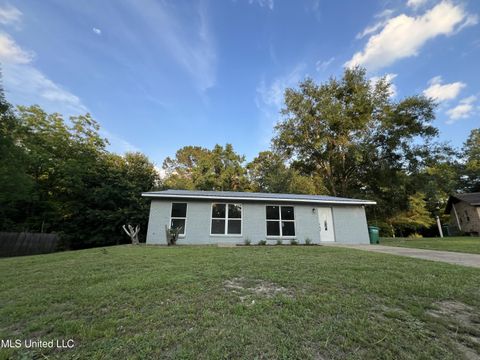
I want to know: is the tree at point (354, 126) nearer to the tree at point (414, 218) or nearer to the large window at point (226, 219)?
the tree at point (414, 218)

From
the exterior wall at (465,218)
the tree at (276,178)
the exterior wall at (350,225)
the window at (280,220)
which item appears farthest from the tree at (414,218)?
the window at (280,220)

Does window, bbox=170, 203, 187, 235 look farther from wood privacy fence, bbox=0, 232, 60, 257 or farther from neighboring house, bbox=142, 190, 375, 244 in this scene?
wood privacy fence, bbox=0, 232, 60, 257

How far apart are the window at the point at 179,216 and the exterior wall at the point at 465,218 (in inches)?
1026

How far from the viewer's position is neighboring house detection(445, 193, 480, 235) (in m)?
19.8

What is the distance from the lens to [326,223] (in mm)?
12070

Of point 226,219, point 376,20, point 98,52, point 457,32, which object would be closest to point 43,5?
point 98,52

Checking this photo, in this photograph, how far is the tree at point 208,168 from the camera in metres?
26.8

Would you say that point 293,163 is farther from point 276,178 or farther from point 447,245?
point 447,245

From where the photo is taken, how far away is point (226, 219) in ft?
37.0

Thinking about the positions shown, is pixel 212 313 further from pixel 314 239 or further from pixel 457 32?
pixel 457 32

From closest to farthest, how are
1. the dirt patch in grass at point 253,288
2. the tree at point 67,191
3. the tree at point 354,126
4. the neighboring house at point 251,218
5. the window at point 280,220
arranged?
the dirt patch in grass at point 253,288, the neighboring house at point 251,218, the window at point 280,220, the tree at point 67,191, the tree at point 354,126

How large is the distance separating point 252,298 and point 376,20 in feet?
50.6

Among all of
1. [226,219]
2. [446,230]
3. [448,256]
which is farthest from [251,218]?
[446,230]

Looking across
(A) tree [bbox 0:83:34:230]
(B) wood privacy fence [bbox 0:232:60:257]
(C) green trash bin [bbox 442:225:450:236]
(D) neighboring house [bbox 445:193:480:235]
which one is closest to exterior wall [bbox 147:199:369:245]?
(B) wood privacy fence [bbox 0:232:60:257]
